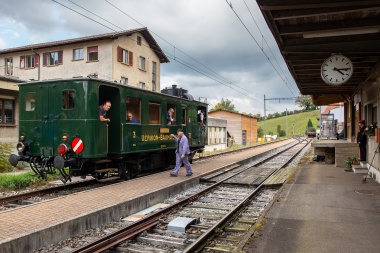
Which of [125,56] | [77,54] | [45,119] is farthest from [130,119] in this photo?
[77,54]

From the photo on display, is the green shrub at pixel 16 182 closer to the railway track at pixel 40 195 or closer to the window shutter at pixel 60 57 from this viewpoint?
the railway track at pixel 40 195

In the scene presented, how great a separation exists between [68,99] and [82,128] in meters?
1.00

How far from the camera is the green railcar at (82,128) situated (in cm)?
948

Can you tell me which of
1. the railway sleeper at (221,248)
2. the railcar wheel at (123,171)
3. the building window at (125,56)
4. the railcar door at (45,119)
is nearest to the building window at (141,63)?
the building window at (125,56)

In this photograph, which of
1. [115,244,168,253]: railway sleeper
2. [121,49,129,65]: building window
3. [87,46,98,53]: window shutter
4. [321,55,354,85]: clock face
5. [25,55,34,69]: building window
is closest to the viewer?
[115,244,168,253]: railway sleeper

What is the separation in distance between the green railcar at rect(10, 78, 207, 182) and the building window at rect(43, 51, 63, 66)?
21209 millimetres

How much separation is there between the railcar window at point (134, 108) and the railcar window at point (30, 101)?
2.72 metres

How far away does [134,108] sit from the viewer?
445 inches

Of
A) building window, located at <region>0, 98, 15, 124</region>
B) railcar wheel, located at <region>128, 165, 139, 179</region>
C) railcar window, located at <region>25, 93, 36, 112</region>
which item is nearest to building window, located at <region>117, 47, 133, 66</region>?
building window, located at <region>0, 98, 15, 124</region>

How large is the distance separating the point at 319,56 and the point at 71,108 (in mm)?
6953

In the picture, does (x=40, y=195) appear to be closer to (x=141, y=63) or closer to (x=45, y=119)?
(x=45, y=119)

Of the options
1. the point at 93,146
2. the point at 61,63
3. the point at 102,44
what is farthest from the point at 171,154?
the point at 61,63

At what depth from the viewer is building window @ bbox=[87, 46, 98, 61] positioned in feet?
95.1

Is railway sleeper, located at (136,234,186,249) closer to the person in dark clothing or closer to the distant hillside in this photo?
the person in dark clothing
